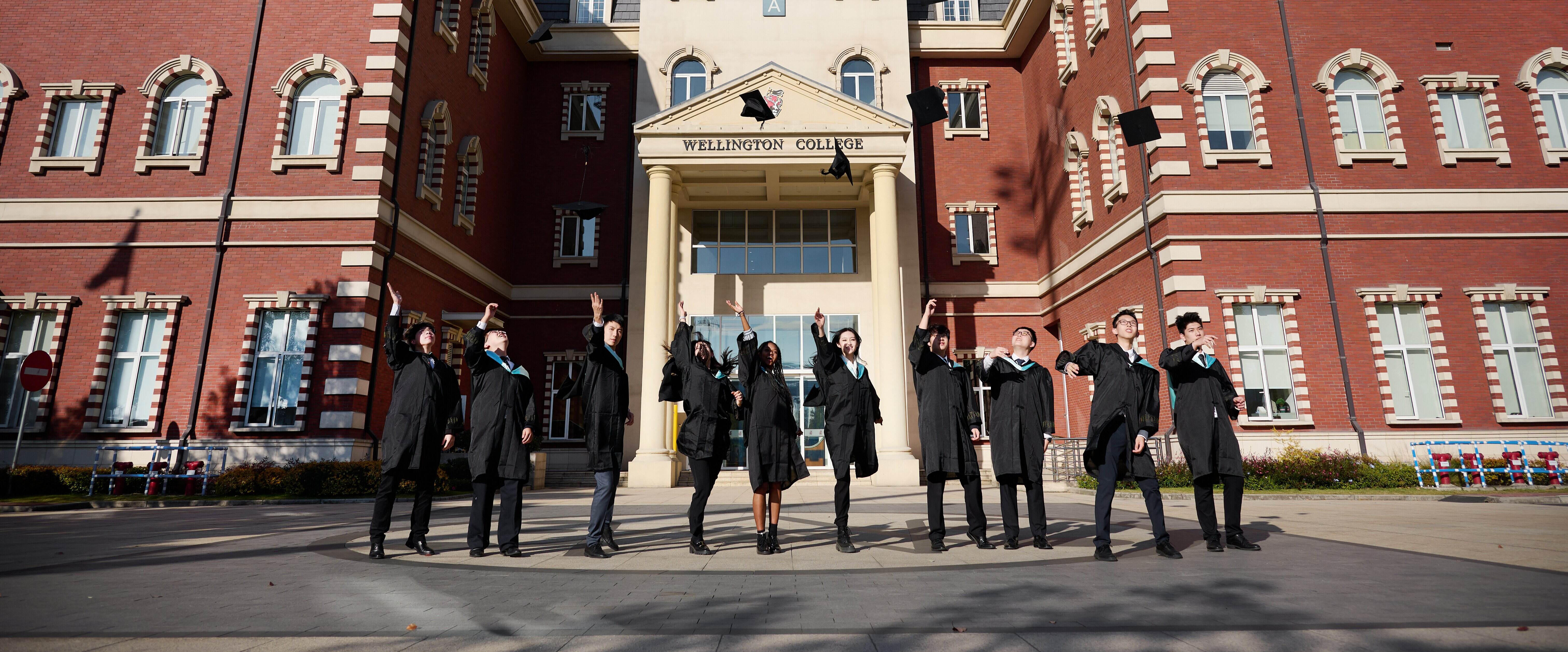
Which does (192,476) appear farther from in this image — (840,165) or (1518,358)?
(1518,358)

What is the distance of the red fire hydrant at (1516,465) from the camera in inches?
523

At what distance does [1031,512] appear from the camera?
6.64 meters

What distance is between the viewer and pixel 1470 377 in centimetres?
1509

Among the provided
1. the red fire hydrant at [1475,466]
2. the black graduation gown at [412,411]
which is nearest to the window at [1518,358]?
the red fire hydrant at [1475,466]

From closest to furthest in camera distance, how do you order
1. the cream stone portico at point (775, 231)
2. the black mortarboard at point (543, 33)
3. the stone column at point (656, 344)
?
the stone column at point (656, 344), the cream stone portico at point (775, 231), the black mortarboard at point (543, 33)

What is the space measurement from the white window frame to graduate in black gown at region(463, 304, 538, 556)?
55.1 feet

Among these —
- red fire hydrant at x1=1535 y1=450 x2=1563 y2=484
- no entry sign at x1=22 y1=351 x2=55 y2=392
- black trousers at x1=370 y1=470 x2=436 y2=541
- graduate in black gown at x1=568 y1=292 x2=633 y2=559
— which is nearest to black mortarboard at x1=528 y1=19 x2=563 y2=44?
no entry sign at x1=22 y1=351 x2=55 y2=392

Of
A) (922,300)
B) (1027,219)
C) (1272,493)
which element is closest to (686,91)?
(922,300)

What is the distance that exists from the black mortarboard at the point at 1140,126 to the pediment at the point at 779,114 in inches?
219

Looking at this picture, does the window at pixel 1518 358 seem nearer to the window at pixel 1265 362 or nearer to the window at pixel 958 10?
the window at pixel 1265 362

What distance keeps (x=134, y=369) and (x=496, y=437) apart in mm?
13807

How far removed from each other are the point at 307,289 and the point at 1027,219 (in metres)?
19.5

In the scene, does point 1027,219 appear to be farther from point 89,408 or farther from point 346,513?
point 89,408

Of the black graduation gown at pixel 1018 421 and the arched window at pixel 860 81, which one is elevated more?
the arched window at pixel 860 81
